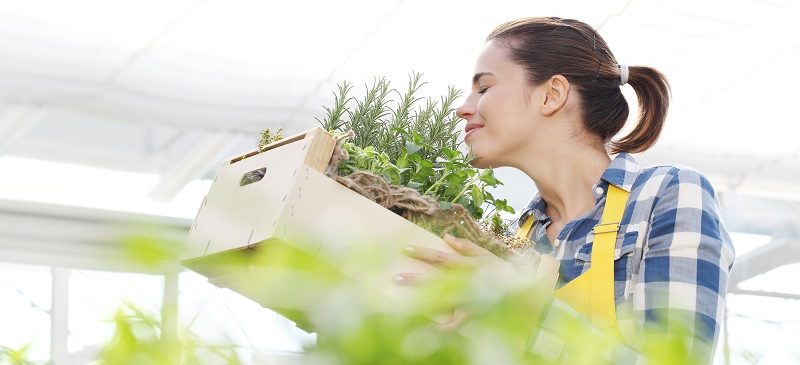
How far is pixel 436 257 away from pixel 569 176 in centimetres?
71

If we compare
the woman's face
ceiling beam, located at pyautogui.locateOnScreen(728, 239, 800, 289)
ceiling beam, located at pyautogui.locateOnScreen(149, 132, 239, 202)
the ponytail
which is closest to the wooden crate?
the woman's face

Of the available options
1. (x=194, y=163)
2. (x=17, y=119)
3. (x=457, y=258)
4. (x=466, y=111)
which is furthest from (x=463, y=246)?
(x=194, y=163)

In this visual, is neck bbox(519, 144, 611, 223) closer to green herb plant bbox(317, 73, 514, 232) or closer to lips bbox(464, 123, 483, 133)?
lips bbox(464, 123, 483, 133)

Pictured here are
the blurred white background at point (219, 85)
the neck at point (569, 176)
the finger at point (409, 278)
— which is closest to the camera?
the finger at point (409, 278)

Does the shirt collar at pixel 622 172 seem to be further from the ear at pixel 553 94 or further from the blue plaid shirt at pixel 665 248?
the ear at pixel 553 94

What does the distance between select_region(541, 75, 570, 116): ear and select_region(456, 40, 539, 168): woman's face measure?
0.02 meters

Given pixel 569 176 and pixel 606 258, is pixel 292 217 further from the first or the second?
pixel 569 176

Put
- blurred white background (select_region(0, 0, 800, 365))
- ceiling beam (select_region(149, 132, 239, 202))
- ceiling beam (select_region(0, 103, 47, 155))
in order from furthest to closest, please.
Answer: ceiling beam (select_region(149, 132, 239, 202))
ceiling beam (select_region(0, 103, 47, 155))
blurred white background (select_region(0, 0, 800, 365))

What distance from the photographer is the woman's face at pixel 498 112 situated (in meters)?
1.70

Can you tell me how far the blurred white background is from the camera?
5504 mm

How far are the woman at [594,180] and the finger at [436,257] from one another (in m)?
0.03

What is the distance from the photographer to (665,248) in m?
1.49

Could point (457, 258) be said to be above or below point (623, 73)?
below

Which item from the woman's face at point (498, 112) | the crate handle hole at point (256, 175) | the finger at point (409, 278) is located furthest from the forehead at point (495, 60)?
the finger at point (409, 278)
